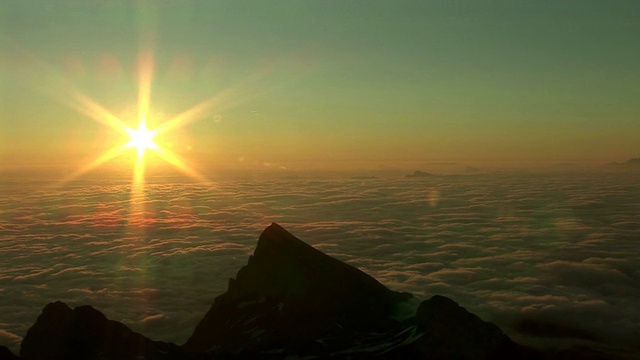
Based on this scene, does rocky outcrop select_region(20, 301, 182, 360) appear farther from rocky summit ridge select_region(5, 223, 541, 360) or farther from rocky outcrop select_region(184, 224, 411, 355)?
rocky outcrop select_region(184, 224, 411, 355)

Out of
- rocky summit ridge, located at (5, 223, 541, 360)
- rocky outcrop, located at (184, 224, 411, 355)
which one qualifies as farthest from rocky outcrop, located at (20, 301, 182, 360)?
rocky outcrop, located at (184, 224, 411, 355)

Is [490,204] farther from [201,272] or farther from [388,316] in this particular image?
[388,316]

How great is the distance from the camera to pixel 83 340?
77.9ft

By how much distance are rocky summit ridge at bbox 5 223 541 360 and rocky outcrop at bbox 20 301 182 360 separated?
5cm

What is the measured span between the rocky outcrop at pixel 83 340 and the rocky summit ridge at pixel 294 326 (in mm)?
46

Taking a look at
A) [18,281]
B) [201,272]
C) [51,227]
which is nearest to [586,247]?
[201,272]

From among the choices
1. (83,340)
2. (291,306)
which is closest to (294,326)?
(291,306)

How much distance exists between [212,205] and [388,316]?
467 ft

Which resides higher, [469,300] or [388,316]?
[388,316]

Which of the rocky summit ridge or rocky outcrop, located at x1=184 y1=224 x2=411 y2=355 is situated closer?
the rocky summit ridge

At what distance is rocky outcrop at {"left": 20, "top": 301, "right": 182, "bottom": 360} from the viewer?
23.2m

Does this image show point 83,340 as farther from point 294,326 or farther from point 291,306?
point 291,306

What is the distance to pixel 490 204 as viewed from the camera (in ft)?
511

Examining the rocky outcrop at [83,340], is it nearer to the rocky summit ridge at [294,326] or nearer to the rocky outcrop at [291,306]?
the rocky summit ridge at [294,326]
